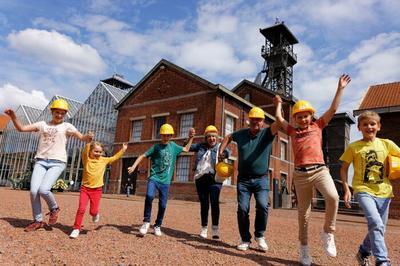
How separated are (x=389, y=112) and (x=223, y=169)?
491 inches

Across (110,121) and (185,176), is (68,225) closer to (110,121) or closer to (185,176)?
(185,176)

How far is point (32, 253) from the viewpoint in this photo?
3.64m

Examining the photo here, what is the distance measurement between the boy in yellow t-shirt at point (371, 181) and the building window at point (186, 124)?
720 inches

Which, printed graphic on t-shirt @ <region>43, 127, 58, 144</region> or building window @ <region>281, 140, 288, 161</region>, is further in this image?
building window @ <region>281, 140, 288, 161</region>

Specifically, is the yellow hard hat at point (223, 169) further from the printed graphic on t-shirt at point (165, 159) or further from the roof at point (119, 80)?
the roof at point (119, 80)

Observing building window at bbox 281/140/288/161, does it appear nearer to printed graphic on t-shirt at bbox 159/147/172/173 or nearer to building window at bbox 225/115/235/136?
building window at bbox 225/115/235/136

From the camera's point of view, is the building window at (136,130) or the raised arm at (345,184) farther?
the building window at (136,130)

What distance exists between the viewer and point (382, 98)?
15562 mm

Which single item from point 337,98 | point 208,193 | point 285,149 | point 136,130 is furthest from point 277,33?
point 337,98

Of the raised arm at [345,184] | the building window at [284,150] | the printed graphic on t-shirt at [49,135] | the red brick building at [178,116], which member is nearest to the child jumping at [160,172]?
the printed graphic on t-shirt at [49,135]

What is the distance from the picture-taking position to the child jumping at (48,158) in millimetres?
4992

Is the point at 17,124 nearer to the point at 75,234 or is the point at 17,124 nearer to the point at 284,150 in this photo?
the point at 75,234

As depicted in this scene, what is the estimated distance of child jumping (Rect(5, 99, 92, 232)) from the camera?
499cm

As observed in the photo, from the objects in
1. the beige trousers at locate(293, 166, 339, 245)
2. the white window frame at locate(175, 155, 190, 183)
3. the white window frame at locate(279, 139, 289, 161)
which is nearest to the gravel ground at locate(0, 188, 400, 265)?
the beige trousers at locate(293, 166, 339, 245)
